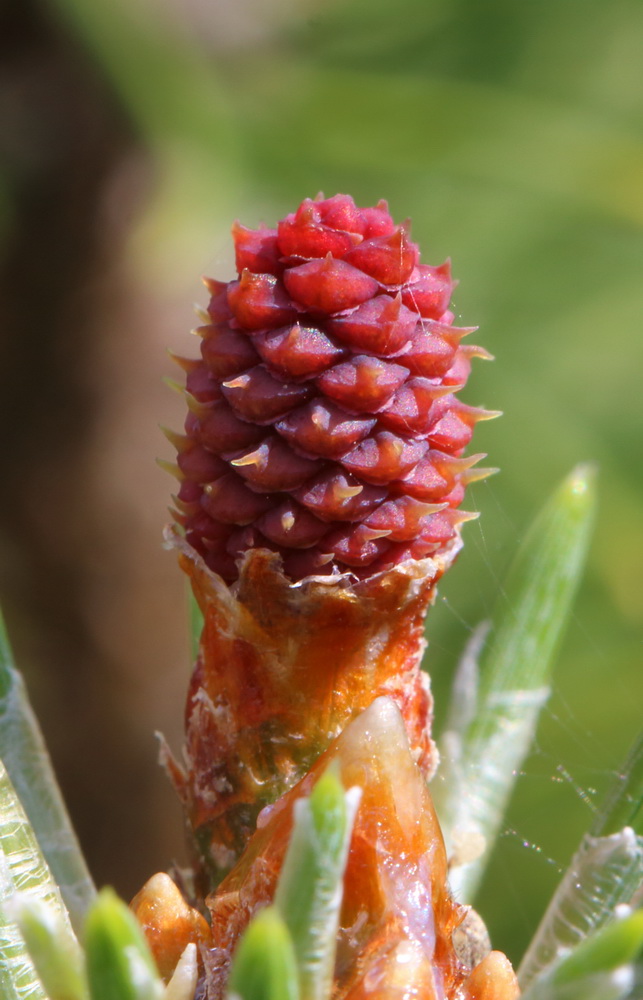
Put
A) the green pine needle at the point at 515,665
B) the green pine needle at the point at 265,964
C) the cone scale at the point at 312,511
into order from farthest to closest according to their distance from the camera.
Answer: the green pine needle at the point at 515,665, the cone scale at the point at 312,511, the green pine needle at the point at 265,964

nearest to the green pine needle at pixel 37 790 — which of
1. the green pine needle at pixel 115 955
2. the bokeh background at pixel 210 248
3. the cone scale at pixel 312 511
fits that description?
the cone scale at pixel 312 511

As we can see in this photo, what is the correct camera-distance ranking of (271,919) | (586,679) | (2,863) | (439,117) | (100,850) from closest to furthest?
1. (271,919)
2. (2,863)
3. (586,679)
4. (100,850)
5. (439,117)

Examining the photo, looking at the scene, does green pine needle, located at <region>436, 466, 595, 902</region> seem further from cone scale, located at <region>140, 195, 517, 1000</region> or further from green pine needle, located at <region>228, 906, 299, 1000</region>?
green pine needle, located at <region>228, 906, 299, 1000</region>

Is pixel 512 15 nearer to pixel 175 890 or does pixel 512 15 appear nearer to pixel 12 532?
pixel 12 532

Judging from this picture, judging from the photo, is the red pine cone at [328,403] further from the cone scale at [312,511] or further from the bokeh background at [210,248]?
the bokeh background at [210,248]

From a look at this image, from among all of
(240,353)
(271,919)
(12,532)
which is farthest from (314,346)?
(12,532)

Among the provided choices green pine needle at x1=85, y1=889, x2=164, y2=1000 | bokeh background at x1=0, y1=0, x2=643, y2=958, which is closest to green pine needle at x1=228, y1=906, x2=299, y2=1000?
green pine needle at x1=85, y1=889, x2=164, y2=1000
